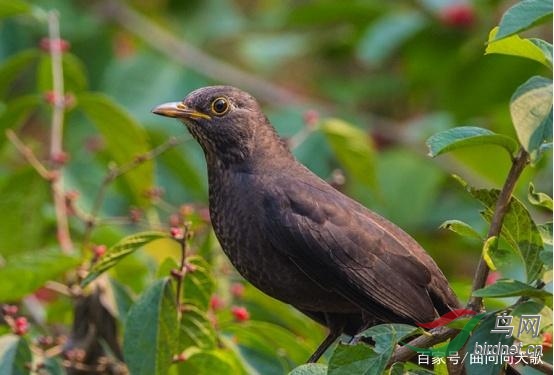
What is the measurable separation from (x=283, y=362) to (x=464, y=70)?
11.0ft

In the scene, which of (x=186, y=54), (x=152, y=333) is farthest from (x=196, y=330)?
(x=186, y=54)

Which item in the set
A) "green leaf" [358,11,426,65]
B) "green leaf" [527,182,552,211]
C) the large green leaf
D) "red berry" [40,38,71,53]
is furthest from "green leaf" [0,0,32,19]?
"green leaf" [358,11,426,65]

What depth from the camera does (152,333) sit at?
369 centimetres

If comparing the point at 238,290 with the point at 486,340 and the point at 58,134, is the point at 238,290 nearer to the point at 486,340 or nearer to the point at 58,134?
the point at 58,134

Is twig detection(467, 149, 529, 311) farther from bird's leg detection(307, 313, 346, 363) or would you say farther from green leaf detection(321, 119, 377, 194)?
green leaf detection(321, 119, 377, 194)

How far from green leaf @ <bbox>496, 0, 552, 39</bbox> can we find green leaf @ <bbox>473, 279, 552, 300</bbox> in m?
0.60

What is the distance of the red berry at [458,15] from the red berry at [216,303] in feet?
10.7

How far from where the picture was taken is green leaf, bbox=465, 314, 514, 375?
3.04 metres

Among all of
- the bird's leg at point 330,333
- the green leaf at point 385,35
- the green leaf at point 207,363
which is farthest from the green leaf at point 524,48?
the green leaf at point 385,35

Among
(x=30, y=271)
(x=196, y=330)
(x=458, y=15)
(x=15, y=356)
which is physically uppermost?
(x=458, y=15)

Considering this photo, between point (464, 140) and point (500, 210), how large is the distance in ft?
0.73

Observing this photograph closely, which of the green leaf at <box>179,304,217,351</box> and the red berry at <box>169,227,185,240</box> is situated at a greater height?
the red berry at <box>169,227,185,240</box>

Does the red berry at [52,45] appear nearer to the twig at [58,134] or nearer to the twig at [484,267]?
the twig at [58,134]

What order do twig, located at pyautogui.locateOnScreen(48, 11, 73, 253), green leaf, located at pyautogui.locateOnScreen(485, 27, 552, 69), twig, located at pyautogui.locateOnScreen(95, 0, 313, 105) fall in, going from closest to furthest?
green leaf, located at pyautogui.locateOnScreen(485, 27, 552, 69)
twig, located at pyautogui.locateOnScreen(48, 11, 73, 253)
twig, located at pyautogui.locateOnScreen(95, 0, 313, 105)
